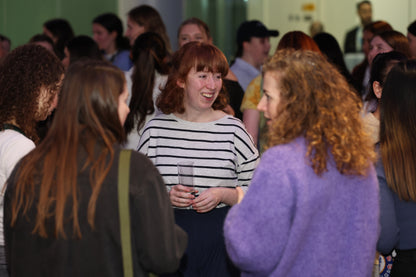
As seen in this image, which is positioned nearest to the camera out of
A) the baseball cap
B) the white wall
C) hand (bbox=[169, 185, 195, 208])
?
hand (bbox=[169, 185, 195, 208])

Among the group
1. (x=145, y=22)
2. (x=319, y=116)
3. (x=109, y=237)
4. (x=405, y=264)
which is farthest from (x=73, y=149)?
(x=145, y=22)

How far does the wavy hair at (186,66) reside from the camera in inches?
121

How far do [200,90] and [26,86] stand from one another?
91 cm

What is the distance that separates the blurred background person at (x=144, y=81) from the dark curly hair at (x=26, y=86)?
1.50 meters

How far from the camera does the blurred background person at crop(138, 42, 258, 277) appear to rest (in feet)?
9.36

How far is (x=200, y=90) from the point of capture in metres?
3.06

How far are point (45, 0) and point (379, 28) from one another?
4.91 metres

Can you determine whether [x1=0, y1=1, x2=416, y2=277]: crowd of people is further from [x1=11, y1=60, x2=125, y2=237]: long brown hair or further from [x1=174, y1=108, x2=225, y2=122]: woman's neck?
[x1=174, y1=108, x2=225, y2=122]: woman's neck

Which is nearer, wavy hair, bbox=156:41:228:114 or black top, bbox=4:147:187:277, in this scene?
black top, bbox=4:147:187:277

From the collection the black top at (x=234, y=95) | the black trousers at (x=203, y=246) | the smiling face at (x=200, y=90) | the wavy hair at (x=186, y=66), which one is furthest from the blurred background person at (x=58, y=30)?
the black trousers at (x=203, y=246)

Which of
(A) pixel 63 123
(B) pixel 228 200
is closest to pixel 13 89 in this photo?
(A) pixel 63 123

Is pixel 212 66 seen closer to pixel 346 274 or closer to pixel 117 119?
pixel 117 119

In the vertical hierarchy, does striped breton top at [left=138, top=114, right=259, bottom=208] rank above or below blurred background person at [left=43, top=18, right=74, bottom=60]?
below

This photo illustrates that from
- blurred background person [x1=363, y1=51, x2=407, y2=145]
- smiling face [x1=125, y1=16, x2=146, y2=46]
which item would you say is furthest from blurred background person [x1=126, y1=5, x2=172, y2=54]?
blurred background person [x1=363, y1=51, x2=407, y2=145]
